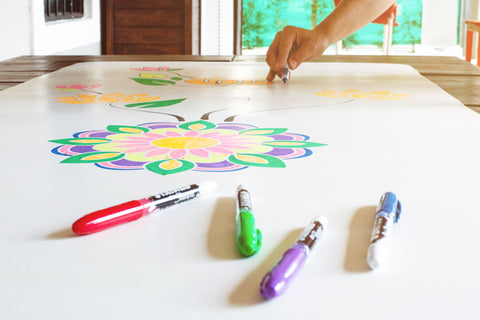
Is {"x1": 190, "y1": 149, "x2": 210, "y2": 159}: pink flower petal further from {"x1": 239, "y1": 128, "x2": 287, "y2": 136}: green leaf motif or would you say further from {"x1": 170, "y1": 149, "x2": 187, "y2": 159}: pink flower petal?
{"x1": 239, "y1": 128, "x2": 287, "y2": 136}: green leaf motif

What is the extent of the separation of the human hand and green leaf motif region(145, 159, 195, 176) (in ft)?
2.63

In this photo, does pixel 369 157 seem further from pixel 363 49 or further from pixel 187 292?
pixel 363 49

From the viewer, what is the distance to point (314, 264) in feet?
1.60

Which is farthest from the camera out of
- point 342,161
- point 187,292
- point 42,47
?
point 42,47

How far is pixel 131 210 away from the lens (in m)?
0.57

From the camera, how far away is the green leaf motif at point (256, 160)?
795 millimetres

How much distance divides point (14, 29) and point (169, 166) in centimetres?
263

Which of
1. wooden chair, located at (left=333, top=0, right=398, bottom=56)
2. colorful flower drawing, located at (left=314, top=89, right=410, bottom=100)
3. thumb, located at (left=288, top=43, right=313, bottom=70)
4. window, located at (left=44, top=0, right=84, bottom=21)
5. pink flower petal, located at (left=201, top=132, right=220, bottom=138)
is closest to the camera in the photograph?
pink flower petal, located at (left=201, top=132, right=220, bottom=138)

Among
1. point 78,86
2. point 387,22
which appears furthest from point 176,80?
point 387,22

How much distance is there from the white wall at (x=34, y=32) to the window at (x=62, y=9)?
38 mm

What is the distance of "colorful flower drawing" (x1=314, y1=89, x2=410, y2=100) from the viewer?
1345 mm

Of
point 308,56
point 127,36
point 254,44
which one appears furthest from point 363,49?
point 308,56

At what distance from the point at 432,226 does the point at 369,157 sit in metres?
0.26

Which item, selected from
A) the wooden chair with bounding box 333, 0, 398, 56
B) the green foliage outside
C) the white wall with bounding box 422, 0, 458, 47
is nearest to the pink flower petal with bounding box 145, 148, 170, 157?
the wooden chair with bounding box 333, 0, 398, 56
